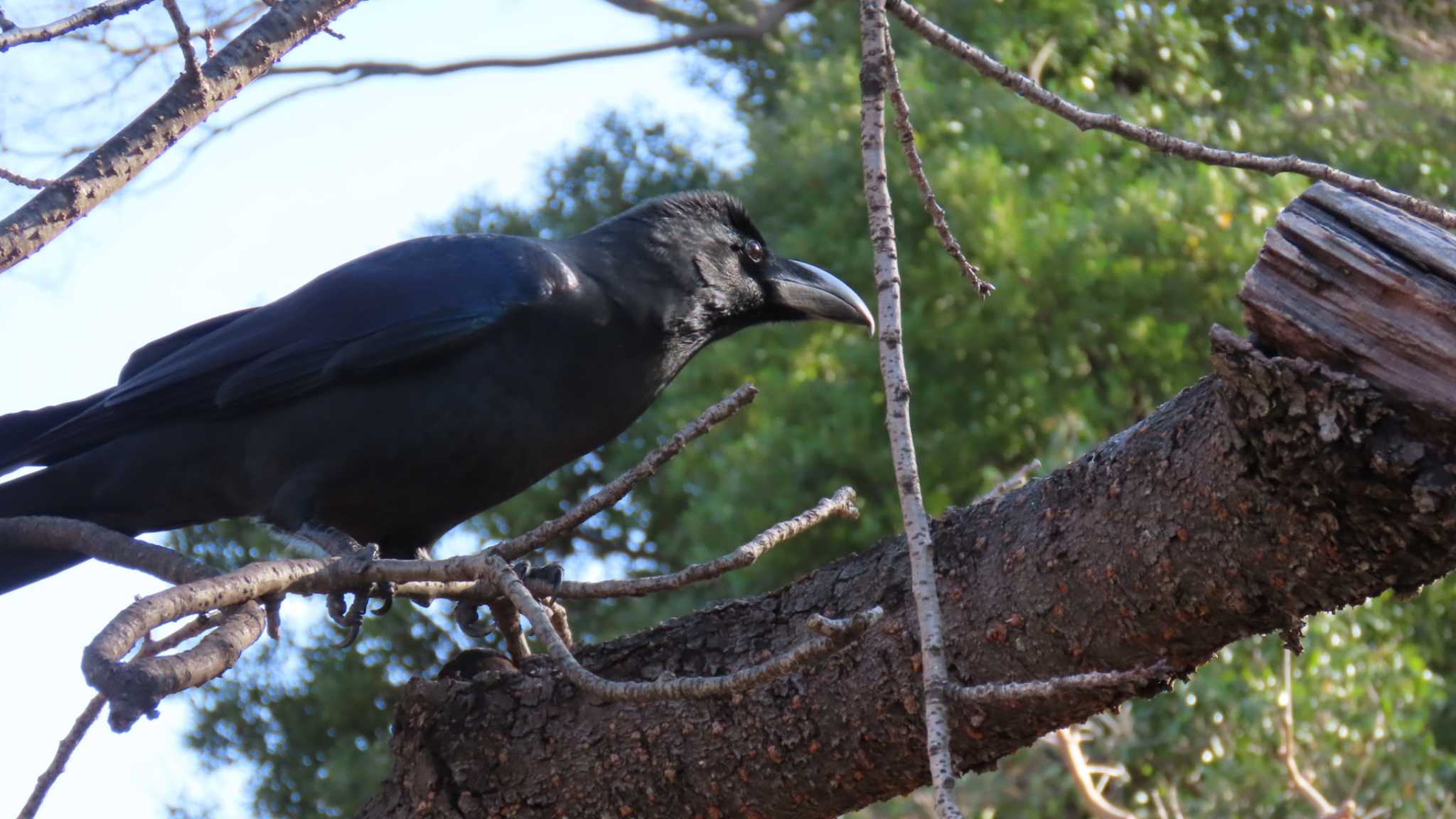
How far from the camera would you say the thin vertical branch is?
1483mm

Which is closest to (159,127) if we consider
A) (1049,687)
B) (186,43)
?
(186,43)

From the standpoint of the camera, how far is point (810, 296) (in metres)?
3.82

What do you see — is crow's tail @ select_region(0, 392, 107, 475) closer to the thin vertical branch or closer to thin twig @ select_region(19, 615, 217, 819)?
thin twig @ select_region(19, 615, 217, 819)

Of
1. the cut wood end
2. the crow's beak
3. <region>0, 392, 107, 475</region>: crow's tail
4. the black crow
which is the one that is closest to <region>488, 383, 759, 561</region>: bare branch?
the black crow

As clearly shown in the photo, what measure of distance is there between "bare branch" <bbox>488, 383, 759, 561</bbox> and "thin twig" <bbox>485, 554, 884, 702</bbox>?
596mm

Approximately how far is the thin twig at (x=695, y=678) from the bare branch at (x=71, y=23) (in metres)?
1.00

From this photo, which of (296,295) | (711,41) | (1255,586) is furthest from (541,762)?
(711,41)

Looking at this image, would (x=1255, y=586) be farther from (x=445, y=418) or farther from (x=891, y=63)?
(x=445, y=418)

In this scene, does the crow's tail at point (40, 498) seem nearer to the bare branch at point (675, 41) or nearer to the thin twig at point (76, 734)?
the thin twig at point (76, 734)

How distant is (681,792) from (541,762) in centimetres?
27

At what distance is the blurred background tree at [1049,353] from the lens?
21.0 feet

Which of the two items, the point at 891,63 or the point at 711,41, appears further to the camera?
the point at 711,41

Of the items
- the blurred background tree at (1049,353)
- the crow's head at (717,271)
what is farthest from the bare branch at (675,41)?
the crow's head at (717,271)

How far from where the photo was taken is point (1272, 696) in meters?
5.96
